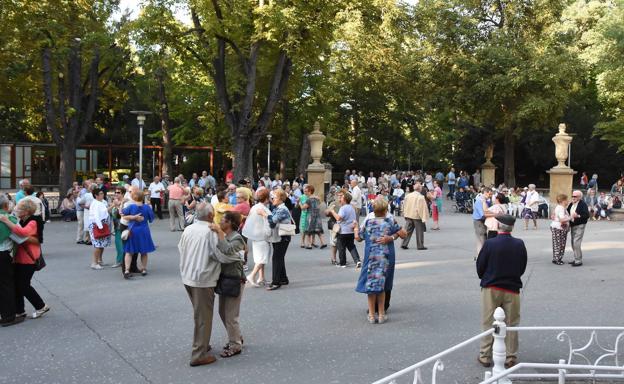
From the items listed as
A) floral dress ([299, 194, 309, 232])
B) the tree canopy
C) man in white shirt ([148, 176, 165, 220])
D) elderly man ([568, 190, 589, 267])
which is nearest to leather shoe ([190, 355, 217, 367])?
floral dress ([299, 194, 309, 232])

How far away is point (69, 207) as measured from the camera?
21.2 m

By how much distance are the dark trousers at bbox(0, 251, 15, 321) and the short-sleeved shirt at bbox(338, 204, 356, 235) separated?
19.8ft

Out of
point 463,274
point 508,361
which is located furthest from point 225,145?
point 508,361

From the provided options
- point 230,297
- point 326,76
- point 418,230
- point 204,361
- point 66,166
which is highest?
point 326,76

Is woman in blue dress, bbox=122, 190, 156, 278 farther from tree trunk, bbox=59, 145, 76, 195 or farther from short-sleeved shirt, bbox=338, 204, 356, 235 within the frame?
tree trunk, bbox=59, 145, 76, 195

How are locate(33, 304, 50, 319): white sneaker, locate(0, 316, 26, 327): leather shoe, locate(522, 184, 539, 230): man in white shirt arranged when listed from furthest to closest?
locate(522, 184, 539, 230): man in white shirt
locate(33, 304, 50, 319): white sneaker
locate(0, 316, 26, 327): leather shoe

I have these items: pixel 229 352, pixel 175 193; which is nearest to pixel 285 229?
pixel 229 352

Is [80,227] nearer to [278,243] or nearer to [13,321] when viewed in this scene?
[278,243]

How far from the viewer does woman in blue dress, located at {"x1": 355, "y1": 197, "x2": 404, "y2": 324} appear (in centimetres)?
799

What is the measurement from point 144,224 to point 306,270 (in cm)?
323

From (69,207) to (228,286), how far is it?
53.4 feet

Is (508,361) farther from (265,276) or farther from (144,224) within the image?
(144,224)

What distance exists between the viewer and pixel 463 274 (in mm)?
11906

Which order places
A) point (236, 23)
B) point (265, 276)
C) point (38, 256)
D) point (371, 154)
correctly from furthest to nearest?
1. point (371, 154)
2. point (236, 23)
3. point (265, 276)
4. point (38, 256)
